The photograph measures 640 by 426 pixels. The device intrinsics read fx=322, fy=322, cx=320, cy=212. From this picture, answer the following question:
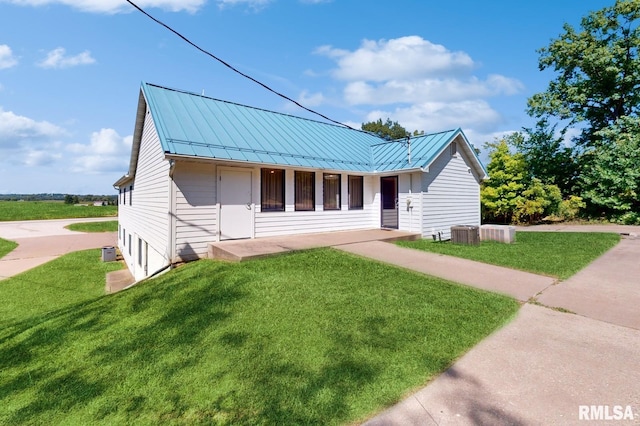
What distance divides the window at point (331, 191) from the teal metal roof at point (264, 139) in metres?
0.52

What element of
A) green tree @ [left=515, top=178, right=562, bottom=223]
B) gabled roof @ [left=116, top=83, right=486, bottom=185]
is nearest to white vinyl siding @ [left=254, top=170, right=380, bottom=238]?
gabled roof @ [left=116, top=83, right=486, bottom=185]

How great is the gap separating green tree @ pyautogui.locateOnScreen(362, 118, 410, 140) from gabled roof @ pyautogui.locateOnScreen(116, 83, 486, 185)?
3163cm

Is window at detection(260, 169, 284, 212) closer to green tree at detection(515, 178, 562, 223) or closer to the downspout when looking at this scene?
the downspout

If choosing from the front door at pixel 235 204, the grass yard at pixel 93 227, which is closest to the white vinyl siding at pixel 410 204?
the front door at pixel 235 204

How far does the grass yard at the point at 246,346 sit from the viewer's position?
3182 mm

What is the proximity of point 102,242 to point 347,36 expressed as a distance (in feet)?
71.6

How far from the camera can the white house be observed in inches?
354

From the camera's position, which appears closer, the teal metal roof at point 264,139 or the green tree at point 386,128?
the teal metal roof at point 264,139

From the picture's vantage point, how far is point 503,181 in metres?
19.7

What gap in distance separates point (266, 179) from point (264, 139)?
5.19 ft

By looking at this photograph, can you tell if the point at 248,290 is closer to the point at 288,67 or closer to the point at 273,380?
the point at 273,380

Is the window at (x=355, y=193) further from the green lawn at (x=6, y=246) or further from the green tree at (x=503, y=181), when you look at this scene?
the green lawn at (x=6, y=246)

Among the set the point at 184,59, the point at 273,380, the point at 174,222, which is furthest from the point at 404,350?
the point at 184,59

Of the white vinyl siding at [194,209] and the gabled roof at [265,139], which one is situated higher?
the gabled roof at [265,139]
